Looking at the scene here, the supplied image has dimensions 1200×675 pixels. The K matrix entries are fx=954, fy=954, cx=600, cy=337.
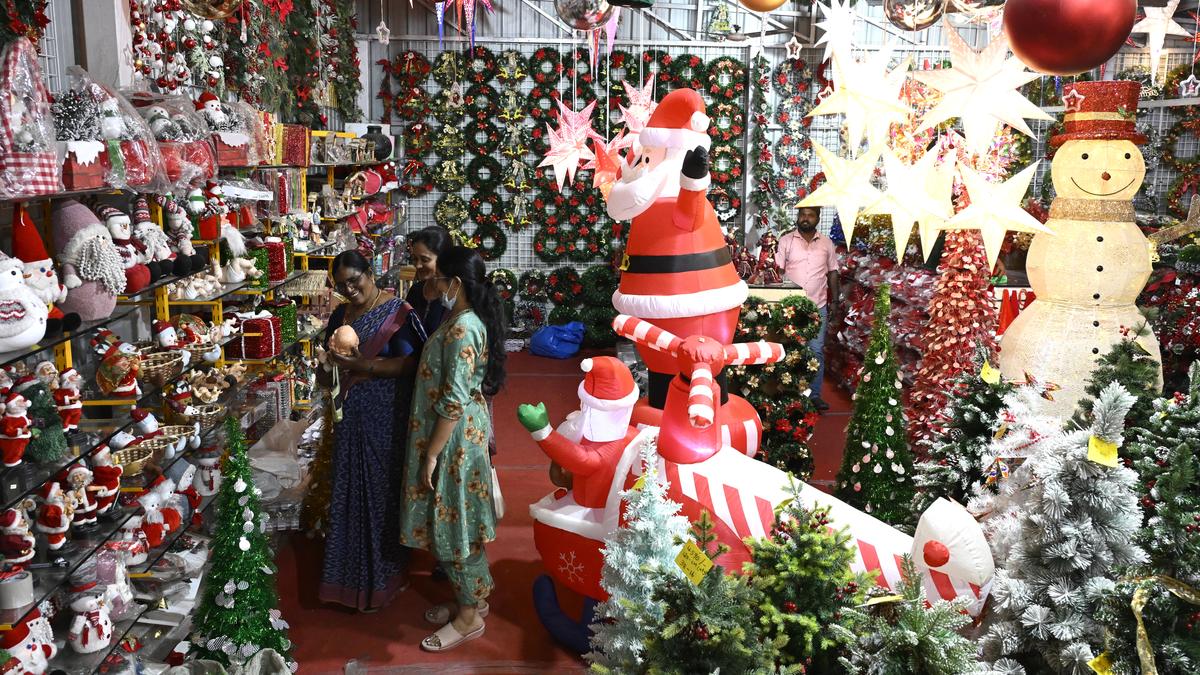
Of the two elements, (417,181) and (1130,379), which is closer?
(1130,379)

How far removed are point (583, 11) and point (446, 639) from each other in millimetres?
2533

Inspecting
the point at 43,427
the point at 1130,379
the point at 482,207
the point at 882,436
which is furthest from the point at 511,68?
the point at 1130,379

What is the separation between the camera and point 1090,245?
3.99 m

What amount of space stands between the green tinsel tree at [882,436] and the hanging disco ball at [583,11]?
1.69 meters

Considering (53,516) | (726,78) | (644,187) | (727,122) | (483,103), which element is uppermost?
(726,78)

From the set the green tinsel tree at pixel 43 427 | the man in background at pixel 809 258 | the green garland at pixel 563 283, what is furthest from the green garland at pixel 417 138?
the green tinsel tree at pixel 43 427

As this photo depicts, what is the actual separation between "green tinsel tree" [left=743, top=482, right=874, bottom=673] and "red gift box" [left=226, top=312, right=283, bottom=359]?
3137 mm

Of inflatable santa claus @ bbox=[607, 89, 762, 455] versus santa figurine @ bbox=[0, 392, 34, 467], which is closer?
santa figurine @ bbox=[0, 392, 34, 467]

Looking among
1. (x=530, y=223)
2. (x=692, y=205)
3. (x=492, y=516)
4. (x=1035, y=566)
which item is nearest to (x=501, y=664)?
(x=492, y=516)

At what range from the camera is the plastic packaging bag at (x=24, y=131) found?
2.50 meters

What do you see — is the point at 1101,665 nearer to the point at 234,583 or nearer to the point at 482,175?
the point at 234,583

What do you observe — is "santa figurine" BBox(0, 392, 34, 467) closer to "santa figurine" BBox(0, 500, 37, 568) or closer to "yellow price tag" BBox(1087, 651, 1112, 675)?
"santa figurine" BBox(0, 500, 37, 568)

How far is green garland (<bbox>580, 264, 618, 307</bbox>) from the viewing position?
9469 mm

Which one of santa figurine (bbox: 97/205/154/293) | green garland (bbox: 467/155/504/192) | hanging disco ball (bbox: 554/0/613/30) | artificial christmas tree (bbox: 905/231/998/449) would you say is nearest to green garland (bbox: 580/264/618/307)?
green garland (bbox: 467/155/504/192)
